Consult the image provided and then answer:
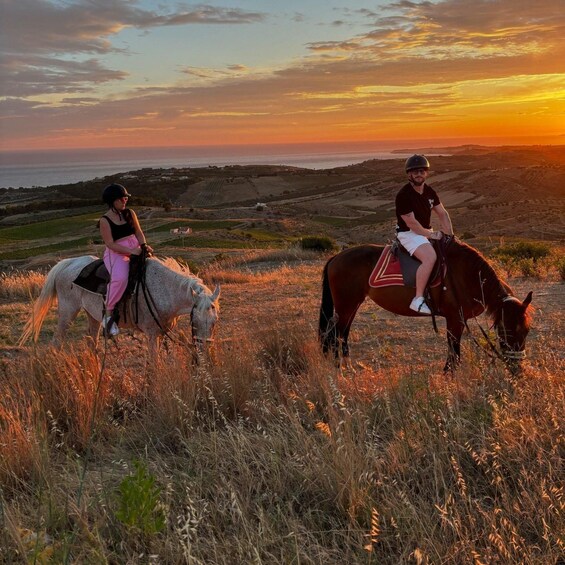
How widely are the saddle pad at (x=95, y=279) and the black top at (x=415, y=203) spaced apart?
3.91 m

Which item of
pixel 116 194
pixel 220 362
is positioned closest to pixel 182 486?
pixel 220 362

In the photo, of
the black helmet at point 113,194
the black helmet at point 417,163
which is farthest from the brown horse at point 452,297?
the black helmet at point 113,194

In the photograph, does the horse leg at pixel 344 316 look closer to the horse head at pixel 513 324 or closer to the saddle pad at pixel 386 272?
the saddle pad at pixel 386 272

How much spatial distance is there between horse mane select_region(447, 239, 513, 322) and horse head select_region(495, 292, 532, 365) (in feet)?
0.39

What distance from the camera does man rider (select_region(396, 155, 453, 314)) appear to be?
5844mm

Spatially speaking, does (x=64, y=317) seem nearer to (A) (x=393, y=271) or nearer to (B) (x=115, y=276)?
(B) (x=115, y=276)

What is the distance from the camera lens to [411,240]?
5980mm

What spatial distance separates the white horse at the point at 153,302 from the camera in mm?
5727

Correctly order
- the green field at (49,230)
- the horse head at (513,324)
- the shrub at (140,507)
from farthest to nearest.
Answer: the green field at (49,230) < the horse head at (513,324) < the shrub at (140,507)

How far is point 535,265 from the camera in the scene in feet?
48.4

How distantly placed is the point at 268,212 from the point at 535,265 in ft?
180

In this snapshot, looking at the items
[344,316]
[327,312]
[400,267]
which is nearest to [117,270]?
[327,312]

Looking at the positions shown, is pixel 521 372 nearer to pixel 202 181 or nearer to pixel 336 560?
pixel 336 560

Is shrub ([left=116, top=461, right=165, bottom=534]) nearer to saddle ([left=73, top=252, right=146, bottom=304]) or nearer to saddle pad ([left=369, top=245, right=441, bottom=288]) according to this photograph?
saddle ([left=73, top=252, right=146, bottom=304])
